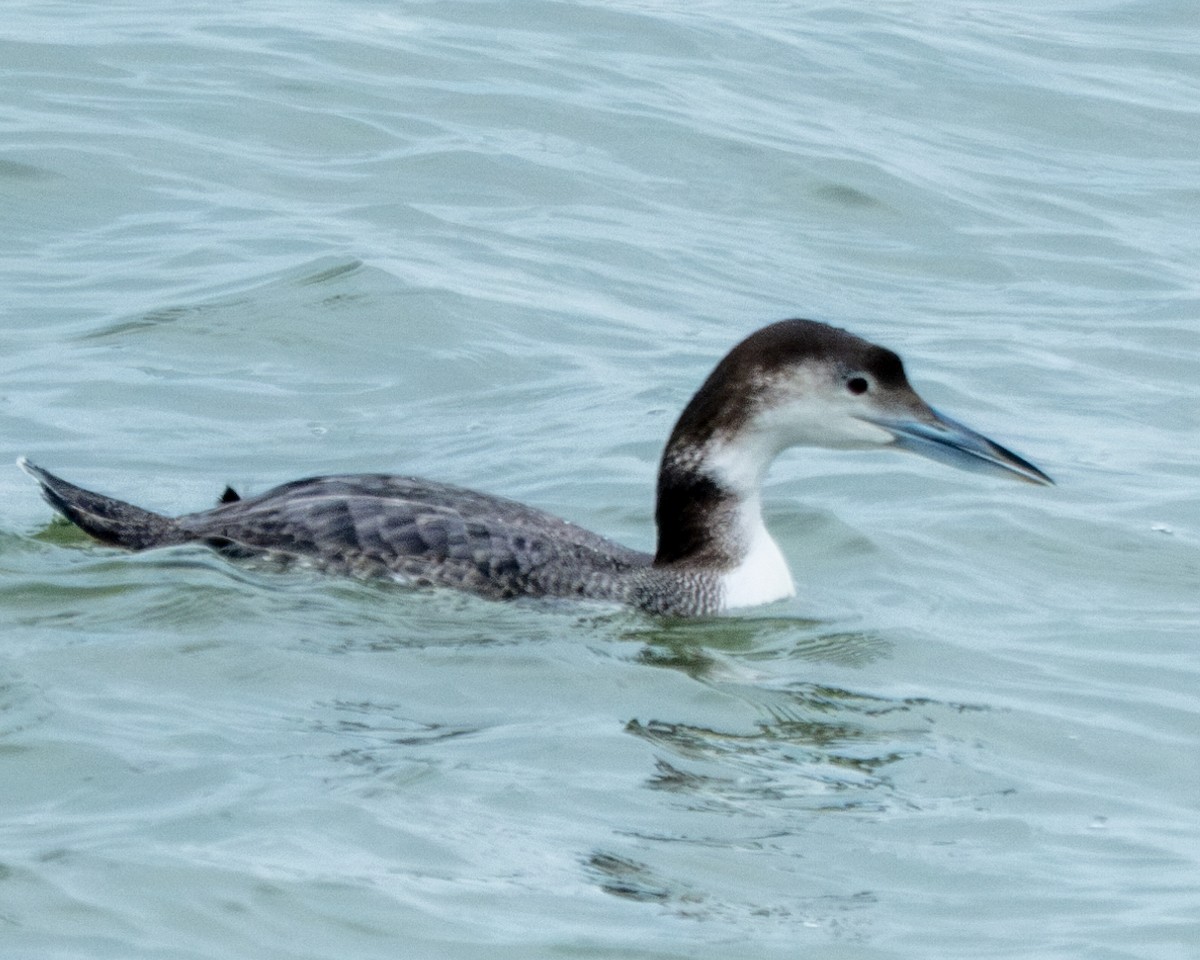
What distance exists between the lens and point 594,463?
9.80m

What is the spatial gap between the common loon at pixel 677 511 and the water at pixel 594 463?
0.14 metres

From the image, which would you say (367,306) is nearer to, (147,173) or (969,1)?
(147,173)

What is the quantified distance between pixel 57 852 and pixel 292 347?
5615 millimetres

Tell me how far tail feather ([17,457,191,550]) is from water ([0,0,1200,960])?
0.47 feet

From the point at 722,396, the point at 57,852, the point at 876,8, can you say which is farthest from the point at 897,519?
the point at 876,8

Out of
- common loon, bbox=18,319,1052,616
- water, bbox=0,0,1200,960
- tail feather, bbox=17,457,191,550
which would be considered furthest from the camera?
tail feather, bbox=17,457,191,550

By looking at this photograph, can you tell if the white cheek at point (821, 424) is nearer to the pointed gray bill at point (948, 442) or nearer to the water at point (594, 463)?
the pointed gray bill at point (948, 442)

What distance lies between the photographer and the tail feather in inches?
314

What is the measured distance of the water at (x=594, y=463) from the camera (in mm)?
5684

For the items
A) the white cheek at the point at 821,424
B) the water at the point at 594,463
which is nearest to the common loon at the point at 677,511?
the white cheek at the point at 821,424

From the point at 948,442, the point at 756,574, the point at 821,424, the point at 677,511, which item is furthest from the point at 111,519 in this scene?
the point at 948,442

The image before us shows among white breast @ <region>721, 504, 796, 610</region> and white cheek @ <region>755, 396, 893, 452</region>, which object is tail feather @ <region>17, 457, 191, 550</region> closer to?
white breast @ <region>721, 504, 796, 610</region>

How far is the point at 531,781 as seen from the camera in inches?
246

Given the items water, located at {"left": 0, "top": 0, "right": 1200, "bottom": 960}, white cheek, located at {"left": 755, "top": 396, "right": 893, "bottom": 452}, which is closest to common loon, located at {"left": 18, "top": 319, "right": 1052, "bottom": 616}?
white cheek, located at {"left": 755, "top": 396, "right": 893, "bottom": 452}
